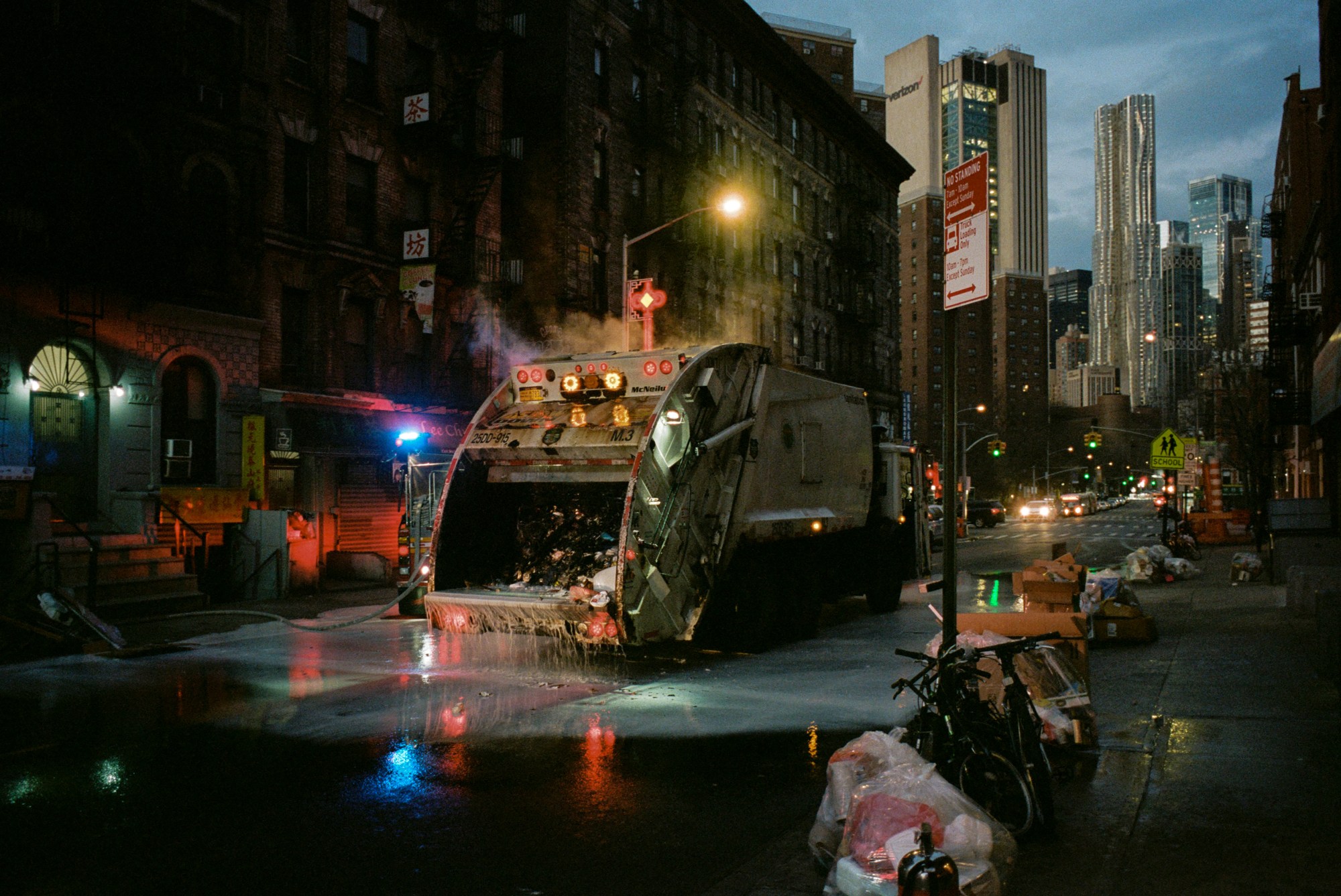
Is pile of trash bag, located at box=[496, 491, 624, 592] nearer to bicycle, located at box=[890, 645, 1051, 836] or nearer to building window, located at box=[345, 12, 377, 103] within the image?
bicycle, located at box=[890, 645, 1051, 836]

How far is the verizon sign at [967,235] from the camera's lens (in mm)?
6516

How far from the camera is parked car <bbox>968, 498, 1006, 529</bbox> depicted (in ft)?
170

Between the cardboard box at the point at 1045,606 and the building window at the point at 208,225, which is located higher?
the building window at the point at 208,225

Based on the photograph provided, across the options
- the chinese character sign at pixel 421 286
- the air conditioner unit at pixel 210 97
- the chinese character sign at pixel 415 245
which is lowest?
the chinese character sign at pixel 421 286

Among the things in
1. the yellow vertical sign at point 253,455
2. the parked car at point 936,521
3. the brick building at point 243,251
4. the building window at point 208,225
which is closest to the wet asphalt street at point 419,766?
the brick building at point 243,251

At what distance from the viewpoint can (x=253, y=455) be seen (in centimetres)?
1950

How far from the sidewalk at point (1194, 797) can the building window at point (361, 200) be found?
58.1 ft

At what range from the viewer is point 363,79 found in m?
22.7

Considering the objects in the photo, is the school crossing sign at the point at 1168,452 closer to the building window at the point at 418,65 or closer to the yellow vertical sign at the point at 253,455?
the building window at the point at 418,65

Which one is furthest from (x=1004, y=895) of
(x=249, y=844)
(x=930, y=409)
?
(x=930, y=409)

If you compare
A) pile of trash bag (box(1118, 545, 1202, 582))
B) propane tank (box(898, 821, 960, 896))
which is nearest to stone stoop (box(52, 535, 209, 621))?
propane tank (box(898, 821, 960, 896))

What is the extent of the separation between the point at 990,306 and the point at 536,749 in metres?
175

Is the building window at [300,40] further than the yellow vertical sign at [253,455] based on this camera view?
Yes

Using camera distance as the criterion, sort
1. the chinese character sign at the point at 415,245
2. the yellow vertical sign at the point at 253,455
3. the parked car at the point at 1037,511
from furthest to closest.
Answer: the parked car at the point at 1037,511 → the chinese character sign at the point at 415,245 → the yellow vertical sign at the point at 253,455
